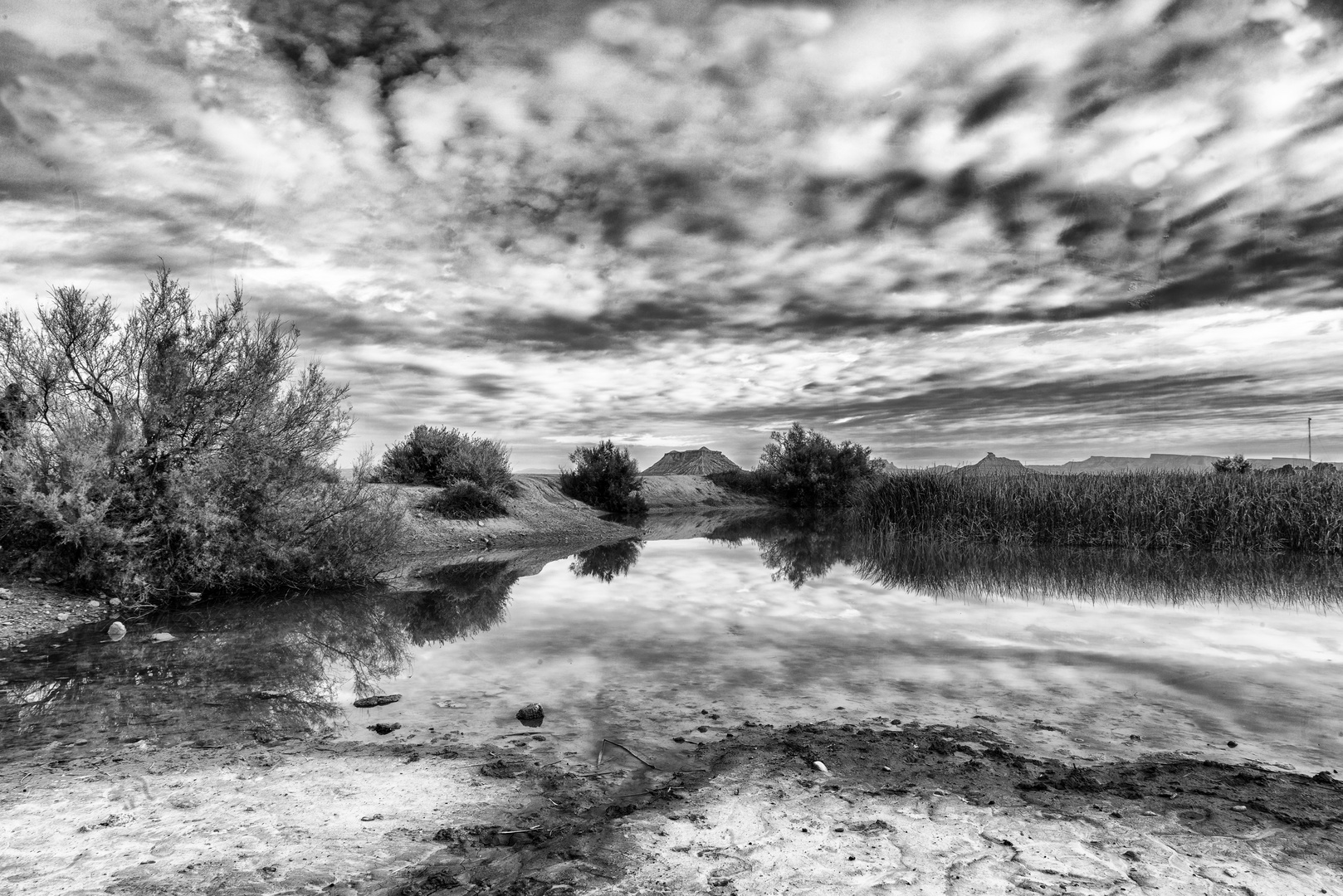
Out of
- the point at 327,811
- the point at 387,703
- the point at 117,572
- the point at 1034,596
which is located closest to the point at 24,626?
the point at 117,572

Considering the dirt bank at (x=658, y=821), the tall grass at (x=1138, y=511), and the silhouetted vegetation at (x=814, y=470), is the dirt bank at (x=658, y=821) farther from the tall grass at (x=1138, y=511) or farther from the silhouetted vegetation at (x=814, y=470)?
the silhouetted vegetation at (x=814, y=470)

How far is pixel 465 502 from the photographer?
18.0m

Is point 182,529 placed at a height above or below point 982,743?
above

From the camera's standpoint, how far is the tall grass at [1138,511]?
16.4m

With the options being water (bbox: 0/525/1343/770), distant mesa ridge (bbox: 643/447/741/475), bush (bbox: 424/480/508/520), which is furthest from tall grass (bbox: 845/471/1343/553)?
distant mesa ridge (bbox: 643/447/741/475)

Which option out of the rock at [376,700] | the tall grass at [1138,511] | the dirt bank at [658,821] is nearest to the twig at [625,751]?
the dirt bank at [658,821]

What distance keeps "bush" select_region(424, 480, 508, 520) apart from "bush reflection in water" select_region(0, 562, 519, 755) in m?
7.65

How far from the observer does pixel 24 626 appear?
742cm

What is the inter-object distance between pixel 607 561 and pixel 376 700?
373 inches

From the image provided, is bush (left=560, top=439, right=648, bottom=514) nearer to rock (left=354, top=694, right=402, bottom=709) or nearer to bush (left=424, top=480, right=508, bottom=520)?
bush (left=424, top=480, right=508, bottom=520)

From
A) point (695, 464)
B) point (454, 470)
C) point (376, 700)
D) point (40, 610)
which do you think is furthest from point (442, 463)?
point (695, 464)

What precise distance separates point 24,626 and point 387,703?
211 inches

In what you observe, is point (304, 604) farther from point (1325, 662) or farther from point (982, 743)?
point (1325, 662)

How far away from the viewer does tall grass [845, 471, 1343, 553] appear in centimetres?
1636
